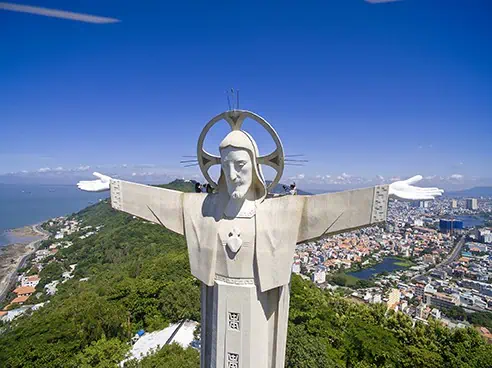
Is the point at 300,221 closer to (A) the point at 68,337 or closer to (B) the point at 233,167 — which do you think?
(B) the point at 233,167

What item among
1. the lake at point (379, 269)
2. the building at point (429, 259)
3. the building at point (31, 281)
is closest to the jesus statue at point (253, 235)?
the building at point (31, 281)

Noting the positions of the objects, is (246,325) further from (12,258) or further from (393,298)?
(12,258)

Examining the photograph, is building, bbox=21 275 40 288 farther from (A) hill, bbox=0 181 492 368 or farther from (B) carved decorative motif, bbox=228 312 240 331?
(B) carved decorative motif, bbox=228 312 240 331

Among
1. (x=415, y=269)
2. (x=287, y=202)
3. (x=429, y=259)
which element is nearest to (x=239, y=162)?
(x=287, y=202)

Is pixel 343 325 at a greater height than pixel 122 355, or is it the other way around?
pixel 122 355

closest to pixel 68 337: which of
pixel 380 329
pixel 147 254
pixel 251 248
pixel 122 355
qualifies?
pixel 122 355

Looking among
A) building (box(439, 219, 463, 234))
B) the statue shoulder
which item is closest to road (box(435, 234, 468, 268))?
building (box(439, 219, 463, 234))
